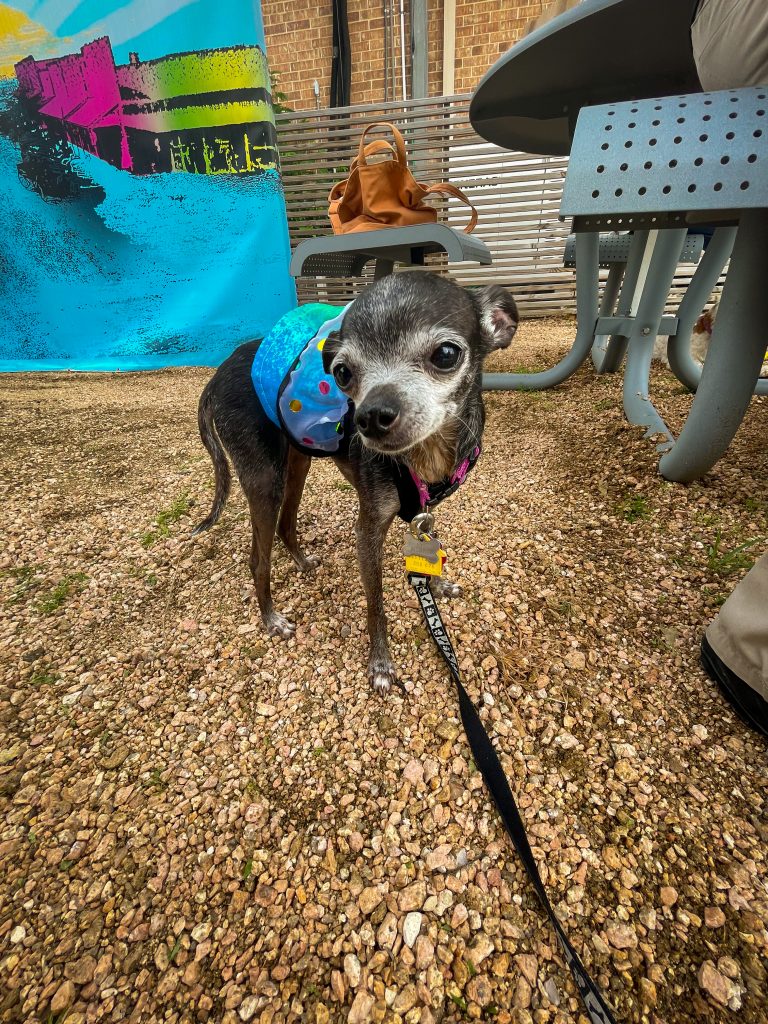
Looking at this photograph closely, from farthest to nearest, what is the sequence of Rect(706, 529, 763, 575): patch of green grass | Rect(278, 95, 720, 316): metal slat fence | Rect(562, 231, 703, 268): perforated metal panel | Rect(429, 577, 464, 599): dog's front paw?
Rect(278, 95, 720, 316): metal slat fence → Rect(562, 231, 703, 268): perforated metal panel → Rect(429, 577, 464, 599): dog's front paw → Rect(706, 529, 763, 575): patch of green grass

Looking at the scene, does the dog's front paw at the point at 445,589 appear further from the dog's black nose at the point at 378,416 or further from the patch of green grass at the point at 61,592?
the patch of green grass at the point at 61,592

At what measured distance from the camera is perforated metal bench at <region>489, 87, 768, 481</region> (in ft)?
4.92

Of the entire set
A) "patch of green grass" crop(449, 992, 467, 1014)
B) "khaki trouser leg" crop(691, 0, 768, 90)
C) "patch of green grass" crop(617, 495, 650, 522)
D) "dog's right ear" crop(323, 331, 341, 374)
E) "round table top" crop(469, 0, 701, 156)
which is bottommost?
"patch of green grass" crop(449, 992, 467, 1014)

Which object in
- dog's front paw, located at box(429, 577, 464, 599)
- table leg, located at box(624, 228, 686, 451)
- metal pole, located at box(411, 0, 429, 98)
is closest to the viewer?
dog's front paw, located at box(429, 577, 464, 599)

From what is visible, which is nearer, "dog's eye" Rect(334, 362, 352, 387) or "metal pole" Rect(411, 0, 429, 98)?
"dog's eye" Rect(334, 362, 352, 387)

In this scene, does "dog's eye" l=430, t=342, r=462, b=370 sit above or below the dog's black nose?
above

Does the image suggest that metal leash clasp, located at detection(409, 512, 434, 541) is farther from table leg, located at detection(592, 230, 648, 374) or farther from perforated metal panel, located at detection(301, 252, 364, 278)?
table leg, located at detection(592, 230, 648, 374)

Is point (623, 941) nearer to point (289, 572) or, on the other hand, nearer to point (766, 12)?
point (289, 572)

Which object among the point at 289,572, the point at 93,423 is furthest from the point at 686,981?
the point at 93,423

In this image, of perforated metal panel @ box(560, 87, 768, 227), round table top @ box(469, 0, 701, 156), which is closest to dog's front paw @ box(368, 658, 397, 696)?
perforated metal panel @ box(560, 87, 768, 227)

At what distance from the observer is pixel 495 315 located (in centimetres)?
177

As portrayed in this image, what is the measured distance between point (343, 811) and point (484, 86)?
3.48 meters

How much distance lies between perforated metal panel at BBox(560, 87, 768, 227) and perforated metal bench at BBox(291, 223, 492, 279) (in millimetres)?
1611

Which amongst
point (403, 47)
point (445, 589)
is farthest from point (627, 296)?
point (403, 47)
